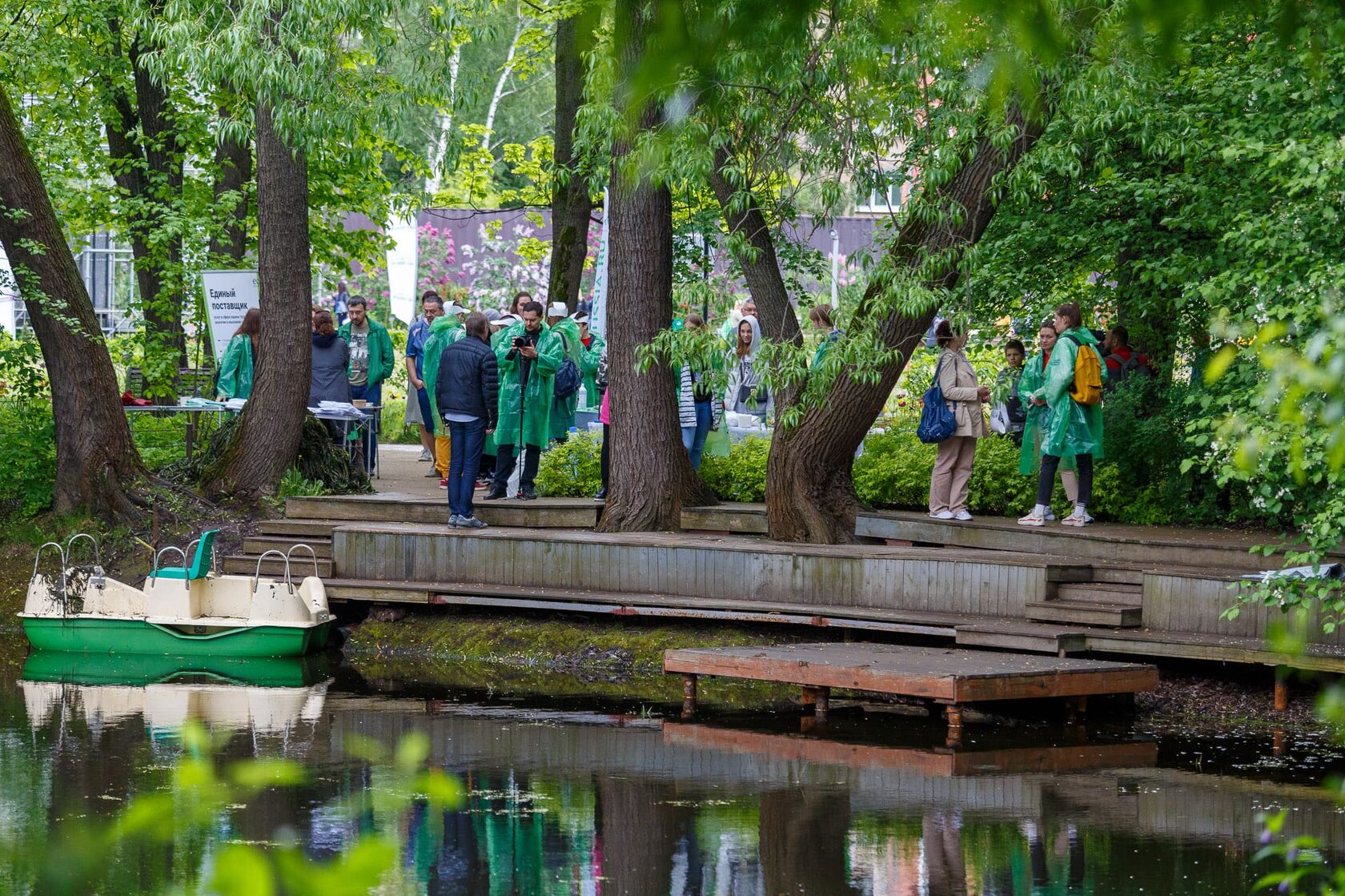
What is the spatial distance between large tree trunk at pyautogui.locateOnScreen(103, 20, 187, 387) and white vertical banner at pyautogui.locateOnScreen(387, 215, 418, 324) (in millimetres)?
4014

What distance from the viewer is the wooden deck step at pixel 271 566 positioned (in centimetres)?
1518

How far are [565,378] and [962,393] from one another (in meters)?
3.57

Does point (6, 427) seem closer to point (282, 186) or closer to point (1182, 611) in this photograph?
point (282, 186)

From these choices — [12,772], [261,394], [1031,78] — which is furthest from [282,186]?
[1031,78]

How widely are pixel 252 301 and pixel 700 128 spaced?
7.38m

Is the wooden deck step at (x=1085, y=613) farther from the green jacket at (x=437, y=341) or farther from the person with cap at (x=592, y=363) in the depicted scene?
the green jacket at (x=437, y=341)

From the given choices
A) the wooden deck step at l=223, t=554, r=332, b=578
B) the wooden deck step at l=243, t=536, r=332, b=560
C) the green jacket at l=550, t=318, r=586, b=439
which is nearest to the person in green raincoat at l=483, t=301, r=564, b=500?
the green jacket at l=550, t=318, r=586, b=439

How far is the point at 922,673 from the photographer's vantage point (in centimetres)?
Answer: 1077

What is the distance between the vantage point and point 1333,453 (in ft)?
10.0

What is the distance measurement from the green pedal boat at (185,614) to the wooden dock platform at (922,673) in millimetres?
3761

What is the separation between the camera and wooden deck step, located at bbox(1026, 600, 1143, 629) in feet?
39.4

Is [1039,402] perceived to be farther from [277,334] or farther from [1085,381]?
[277,334]

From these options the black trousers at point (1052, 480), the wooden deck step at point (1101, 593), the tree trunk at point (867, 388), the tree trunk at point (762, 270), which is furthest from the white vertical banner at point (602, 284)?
the wooden deck step at point (1101, 593)

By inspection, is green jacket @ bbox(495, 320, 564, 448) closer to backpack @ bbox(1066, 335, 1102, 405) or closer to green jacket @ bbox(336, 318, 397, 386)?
green jacket @ bbox(336, 318, 397, 386)
